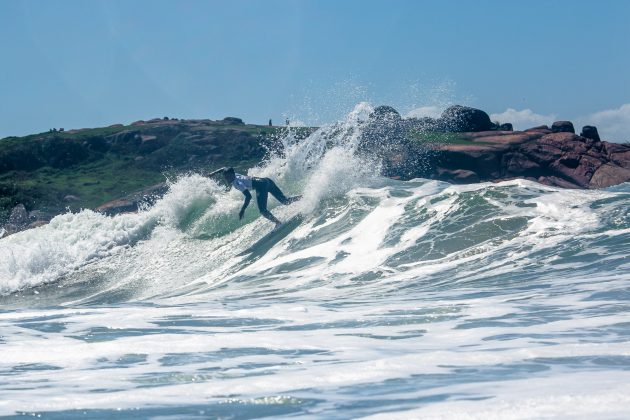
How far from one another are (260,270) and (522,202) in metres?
4.92

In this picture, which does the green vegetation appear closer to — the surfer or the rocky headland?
the rocky headland

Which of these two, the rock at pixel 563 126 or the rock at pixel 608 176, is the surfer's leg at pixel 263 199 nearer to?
the rock at pixel 608 176

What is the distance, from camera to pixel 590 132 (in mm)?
39375

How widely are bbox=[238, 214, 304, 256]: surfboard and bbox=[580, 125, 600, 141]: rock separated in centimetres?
2508

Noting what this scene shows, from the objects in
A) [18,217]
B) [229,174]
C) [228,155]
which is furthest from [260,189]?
[228,155]

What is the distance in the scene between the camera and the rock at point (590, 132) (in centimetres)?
3906

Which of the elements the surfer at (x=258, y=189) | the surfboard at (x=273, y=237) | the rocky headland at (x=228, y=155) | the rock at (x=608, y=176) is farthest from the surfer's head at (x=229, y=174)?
the rock at (x=608, y=176)

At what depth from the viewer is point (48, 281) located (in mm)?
18953

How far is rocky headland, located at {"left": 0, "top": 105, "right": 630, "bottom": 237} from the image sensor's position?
1313 inches

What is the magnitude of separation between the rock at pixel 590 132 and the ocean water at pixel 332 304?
72.3ft

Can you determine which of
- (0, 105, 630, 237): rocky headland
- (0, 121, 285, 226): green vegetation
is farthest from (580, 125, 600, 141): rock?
(0, 121, 285, 226): green vegetation

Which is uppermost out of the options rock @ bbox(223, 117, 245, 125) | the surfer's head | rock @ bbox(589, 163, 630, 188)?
rock @ bbox(223, 117, 245, 125)

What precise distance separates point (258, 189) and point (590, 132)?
25421 millimetres

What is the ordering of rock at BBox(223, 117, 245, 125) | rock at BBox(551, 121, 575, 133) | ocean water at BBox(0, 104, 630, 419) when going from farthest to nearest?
1. rock at BBox(223, 117, 245, 125)
2. rock at BBox(551, 121, 575, 133)
3. ocean water at BBox(0, 104, 630, 419)
